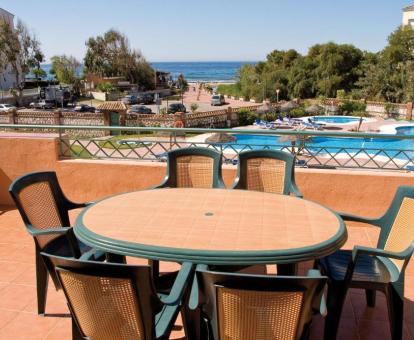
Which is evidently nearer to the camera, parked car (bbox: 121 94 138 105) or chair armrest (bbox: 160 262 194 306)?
chair armrest (bbox: 160 262 194 306)

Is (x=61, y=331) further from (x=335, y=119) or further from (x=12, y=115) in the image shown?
(x=335, y=119)

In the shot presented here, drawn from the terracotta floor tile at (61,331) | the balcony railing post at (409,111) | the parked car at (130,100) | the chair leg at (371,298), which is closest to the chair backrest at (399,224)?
the chair leg at (371,298)

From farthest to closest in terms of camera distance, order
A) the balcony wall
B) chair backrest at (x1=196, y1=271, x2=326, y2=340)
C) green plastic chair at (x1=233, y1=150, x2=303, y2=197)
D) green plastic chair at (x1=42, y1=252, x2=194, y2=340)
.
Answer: the balcony wall < green plastic chair at (x1=233, y1=150, x2=303, y2=197) < green plastic chair at (x1=42, y1=252, x2=194, y2=340) < chair backrest at (x1=196, y1=271, x2=326, y2=340)

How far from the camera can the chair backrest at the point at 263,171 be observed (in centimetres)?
354

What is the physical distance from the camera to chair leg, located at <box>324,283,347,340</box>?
2.34 meters

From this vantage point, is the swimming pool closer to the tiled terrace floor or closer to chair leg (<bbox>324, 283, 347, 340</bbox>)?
the tiled terrace floor

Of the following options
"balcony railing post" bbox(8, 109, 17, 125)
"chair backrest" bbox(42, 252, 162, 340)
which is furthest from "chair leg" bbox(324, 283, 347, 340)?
"balcony railing post" bbox(8, 109, 17, 125)

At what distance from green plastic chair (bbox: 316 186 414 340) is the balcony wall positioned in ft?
5.29

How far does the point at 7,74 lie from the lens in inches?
1708

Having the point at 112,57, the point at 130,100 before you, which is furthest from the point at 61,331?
the point at 112,57

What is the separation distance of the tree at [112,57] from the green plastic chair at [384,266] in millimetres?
51640

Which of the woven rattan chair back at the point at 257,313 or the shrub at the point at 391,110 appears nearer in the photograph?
the woven rattan chair back at the point at 257,313

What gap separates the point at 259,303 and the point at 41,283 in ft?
5.92

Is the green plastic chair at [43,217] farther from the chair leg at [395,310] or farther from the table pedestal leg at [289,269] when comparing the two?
the chair leg at [395,310]
